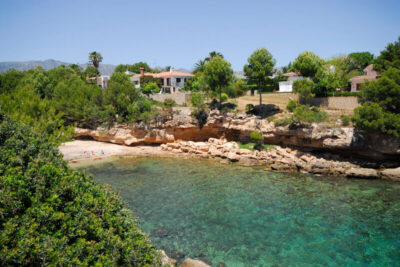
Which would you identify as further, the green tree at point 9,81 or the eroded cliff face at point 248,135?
the green tree at point 9,81

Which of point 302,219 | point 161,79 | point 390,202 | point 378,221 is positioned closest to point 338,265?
point 302,219

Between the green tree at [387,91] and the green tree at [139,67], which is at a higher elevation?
the green tree at [139,67]

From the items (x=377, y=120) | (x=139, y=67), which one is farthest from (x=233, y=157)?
(x=139, y=67)

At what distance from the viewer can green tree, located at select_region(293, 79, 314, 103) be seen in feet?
130

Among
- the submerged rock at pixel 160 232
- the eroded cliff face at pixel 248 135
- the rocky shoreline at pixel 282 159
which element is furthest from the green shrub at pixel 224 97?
the submerged rock at pixel 160 232

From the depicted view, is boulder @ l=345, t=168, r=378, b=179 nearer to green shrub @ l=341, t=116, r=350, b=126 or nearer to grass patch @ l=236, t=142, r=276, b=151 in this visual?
green shrub @ l=341, t=116, r=350, b=126

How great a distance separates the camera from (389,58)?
33.9m

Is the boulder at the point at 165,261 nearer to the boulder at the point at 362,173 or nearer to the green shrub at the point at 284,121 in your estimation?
the boulder at the point at 362,173

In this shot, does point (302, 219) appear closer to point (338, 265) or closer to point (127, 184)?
point (338, 265)

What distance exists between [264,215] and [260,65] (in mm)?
26841

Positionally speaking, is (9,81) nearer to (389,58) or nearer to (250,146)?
(250,146)

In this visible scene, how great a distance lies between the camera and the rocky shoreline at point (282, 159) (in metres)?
28.9

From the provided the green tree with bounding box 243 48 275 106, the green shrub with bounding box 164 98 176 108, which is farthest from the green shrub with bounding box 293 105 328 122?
the green shrub with bounding box 164 98 176 108

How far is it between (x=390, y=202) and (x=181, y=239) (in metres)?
18.3
